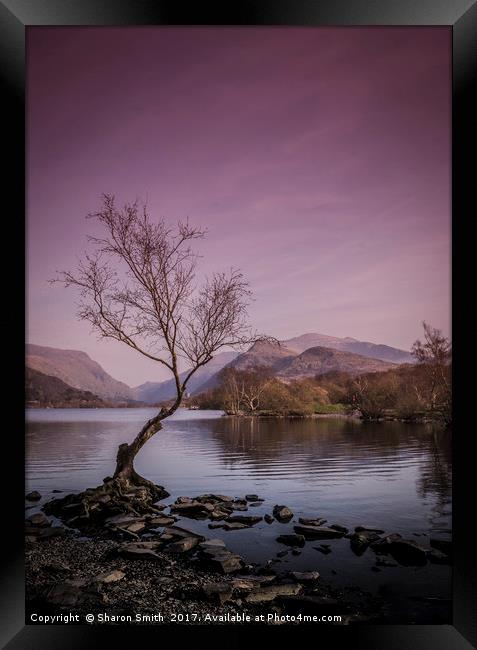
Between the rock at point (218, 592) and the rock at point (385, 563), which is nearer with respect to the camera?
the rock at point (218, 592)

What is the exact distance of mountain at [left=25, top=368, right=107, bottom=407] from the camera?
423 centimetres

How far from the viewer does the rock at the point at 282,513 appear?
453 centimetres

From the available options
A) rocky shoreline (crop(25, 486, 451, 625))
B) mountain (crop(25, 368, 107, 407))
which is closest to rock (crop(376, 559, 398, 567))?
rocky shoreline (crop(25, 486, 451, 625))

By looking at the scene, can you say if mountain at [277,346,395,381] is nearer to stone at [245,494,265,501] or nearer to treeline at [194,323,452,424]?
treeline at [194,323,452,424]

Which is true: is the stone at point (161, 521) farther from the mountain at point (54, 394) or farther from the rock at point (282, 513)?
the mountain at point (54, 394)

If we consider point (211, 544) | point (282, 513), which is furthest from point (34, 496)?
point (282, 513)

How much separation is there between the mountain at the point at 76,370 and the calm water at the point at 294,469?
26 cm

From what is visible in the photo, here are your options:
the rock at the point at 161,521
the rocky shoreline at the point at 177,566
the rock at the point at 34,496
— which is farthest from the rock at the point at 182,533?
the rock at the point at 34,496

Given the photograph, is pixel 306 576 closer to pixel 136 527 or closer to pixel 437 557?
pixel 437 557

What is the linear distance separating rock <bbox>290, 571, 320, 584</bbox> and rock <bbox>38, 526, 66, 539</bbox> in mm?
2437
